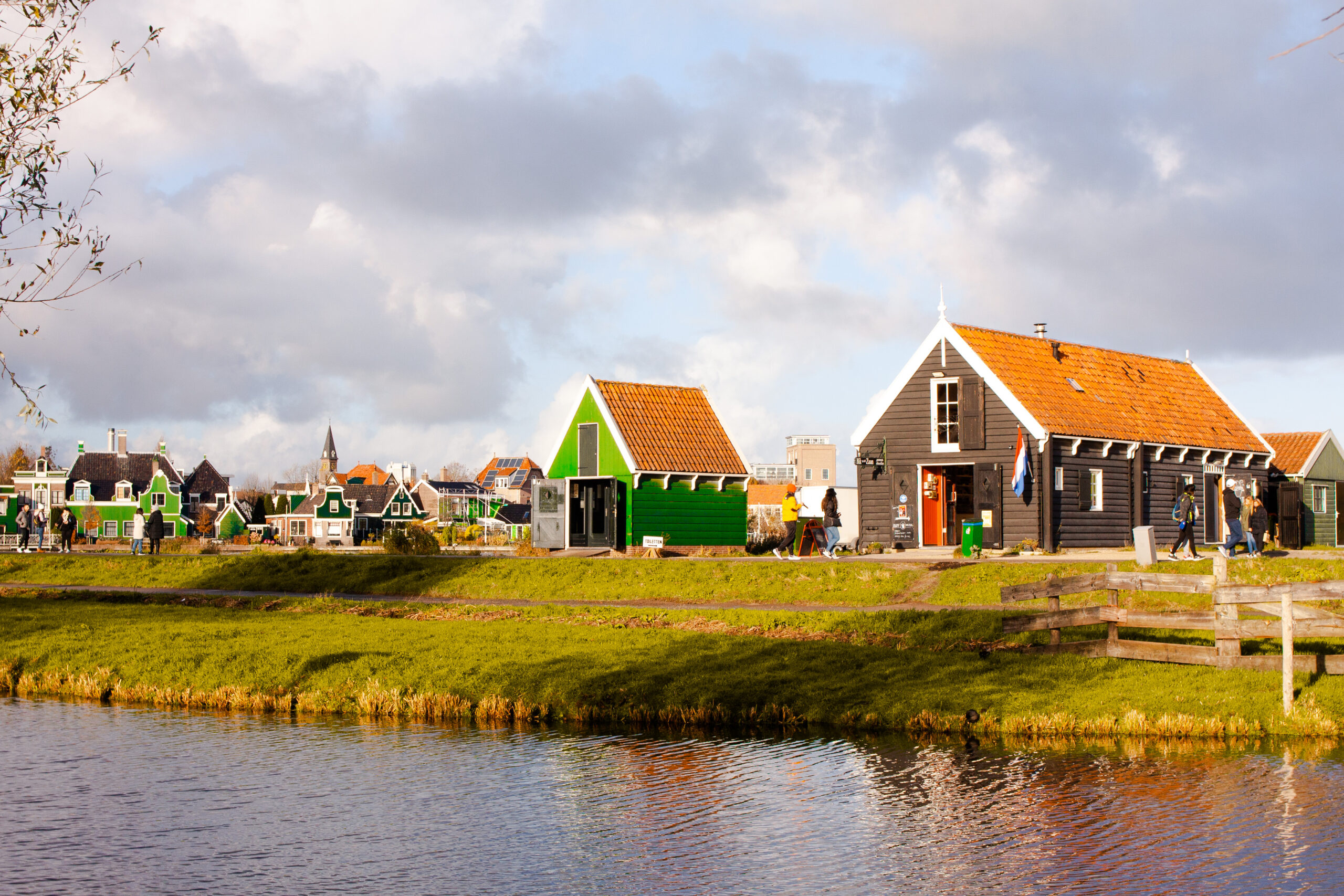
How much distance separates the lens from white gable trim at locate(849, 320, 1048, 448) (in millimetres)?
35281

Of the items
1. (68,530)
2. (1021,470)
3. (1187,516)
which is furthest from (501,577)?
(68,530)

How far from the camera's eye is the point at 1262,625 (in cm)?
1605

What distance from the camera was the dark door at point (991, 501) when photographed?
117 feet

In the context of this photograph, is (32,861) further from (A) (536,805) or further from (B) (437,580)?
(B) (437,580)

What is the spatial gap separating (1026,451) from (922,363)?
14.9 feet

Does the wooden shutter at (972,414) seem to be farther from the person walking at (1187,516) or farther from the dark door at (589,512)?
the dark door at (589,512)

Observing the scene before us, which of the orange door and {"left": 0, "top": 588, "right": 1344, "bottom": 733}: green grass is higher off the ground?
the orange door

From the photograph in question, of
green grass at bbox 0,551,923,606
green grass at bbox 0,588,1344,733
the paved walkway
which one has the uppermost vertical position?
green grass at bbox 0,551,923,606

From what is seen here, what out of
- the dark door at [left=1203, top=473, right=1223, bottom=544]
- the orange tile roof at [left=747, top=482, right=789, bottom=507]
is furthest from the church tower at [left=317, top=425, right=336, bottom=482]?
the dark door at [left=1203, top=473, right=1223, bottom=544]

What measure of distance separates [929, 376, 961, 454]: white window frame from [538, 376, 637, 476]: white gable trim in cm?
968

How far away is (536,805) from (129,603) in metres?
22.6

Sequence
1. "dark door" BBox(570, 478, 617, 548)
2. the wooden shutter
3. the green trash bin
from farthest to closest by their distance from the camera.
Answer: "dark door" BBox(570, 478, 617, 548), the wooden shutter, the green trash bin

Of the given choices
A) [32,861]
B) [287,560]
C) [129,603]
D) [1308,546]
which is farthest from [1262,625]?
[1308,546]

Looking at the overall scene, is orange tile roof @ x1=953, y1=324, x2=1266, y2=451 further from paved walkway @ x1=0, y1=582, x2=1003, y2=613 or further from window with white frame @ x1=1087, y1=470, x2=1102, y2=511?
paved walkway @ x1=0, y1=582, x2=1003, y2=613
